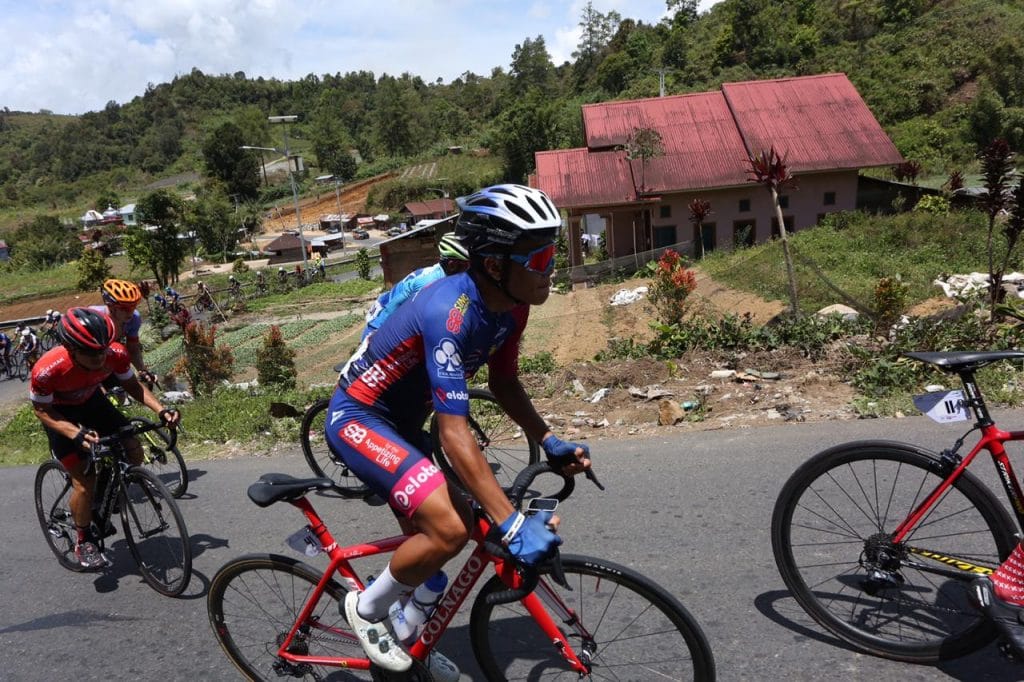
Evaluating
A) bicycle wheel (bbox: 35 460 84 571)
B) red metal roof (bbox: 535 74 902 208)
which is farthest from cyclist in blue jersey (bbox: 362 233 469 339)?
red metal roof (bbox: 535 74 902 208)

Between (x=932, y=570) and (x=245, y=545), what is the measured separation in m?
4.41

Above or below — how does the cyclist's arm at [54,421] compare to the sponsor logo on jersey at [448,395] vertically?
below

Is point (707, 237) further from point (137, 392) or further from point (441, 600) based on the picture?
point (441, 600)

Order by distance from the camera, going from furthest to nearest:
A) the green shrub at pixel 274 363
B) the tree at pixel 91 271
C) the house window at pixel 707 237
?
the tree at pixel 91 271 < the house window at pixel 707 237 < the green shrub at pixel 274 363

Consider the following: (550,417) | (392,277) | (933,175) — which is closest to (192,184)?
(392,277)

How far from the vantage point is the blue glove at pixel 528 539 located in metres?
2.31

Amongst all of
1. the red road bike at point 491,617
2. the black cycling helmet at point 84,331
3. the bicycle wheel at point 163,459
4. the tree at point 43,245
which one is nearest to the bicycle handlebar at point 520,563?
the red road bike at point 491,617

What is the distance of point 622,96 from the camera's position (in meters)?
78.1

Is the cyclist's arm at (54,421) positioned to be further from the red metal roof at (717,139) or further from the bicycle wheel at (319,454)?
the red metal roof at (717,139)

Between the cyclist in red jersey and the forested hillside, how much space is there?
1733 inches

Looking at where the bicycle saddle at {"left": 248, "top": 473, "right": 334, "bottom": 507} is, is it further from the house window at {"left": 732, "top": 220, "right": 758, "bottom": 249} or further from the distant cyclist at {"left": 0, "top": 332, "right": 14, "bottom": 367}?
the house window at {"left": 732, "top": 220, "right": 758, "bottom": 249}

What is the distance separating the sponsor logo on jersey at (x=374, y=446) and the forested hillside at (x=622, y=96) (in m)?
44.4

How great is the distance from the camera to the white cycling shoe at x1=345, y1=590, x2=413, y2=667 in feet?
9.18

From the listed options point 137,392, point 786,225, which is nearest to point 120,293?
point 137,392
